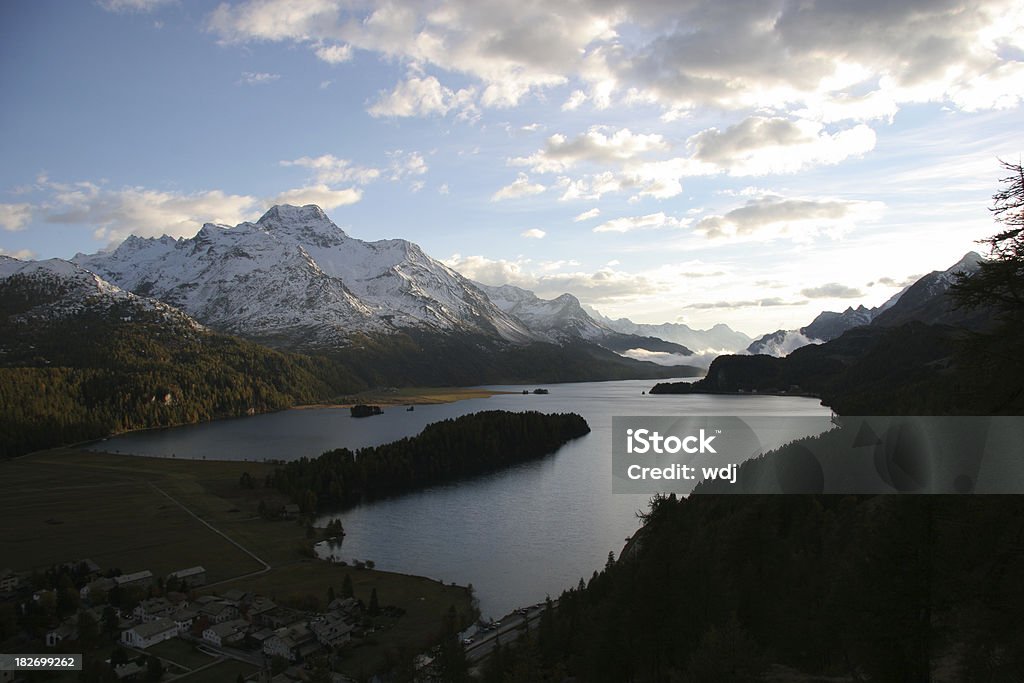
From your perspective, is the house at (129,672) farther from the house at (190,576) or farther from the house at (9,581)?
the house at (9,581)

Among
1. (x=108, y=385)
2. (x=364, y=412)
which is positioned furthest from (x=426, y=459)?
(x=108, y=385)

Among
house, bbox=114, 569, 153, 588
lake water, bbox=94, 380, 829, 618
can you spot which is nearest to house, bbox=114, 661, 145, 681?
house, bbox=114, 569, 153, 588

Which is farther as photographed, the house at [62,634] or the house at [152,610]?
the house at [152,610]

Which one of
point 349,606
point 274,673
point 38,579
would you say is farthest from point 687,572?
point 38,579

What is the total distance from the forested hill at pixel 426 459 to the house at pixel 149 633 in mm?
32196

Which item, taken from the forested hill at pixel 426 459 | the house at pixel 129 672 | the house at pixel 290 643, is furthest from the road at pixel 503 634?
the forested hill at pixel 426 459

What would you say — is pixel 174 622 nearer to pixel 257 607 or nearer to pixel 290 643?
pixel 257 607

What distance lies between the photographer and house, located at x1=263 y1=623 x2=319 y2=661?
33.3 meters

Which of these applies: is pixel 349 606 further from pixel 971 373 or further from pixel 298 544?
pixel 971 373

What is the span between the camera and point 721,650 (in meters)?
16.2

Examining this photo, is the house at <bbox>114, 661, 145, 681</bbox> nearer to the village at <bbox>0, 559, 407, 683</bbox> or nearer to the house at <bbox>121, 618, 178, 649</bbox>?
the village at <bbox>0, 559, 407, 683</bbox>

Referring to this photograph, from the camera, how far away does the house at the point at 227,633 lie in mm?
Result: 34719

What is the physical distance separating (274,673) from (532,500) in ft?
132

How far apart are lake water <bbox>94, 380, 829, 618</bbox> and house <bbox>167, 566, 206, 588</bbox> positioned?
10.0m
